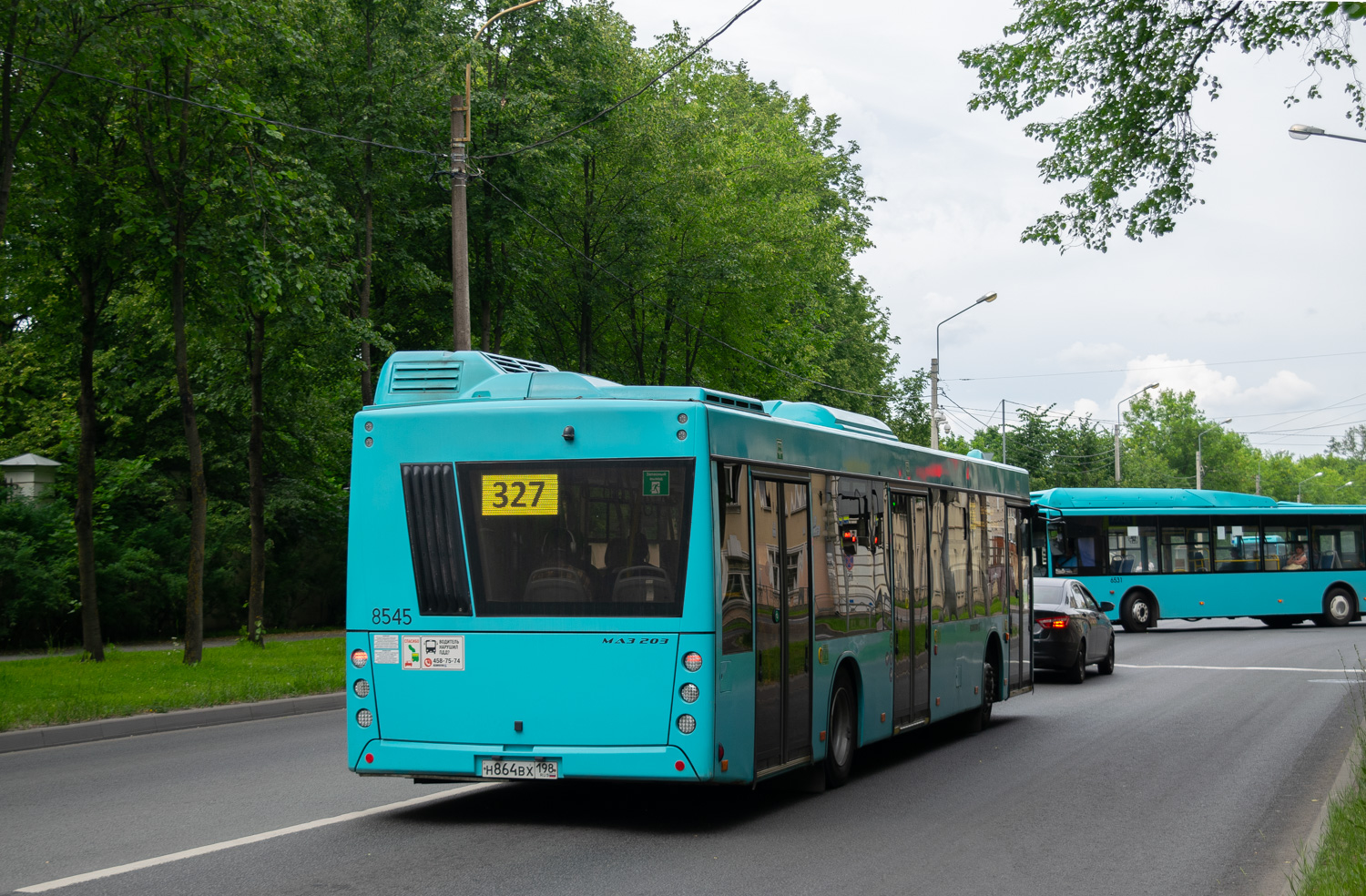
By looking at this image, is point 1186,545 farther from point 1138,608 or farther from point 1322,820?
point 1322,820

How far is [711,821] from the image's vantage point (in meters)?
8.80

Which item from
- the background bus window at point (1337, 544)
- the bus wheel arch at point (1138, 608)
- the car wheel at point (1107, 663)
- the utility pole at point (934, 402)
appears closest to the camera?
the car wheel at point (1107, 663)

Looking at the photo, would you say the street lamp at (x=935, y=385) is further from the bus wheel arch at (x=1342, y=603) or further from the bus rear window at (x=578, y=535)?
the bus rear window at (x=578, y=535)

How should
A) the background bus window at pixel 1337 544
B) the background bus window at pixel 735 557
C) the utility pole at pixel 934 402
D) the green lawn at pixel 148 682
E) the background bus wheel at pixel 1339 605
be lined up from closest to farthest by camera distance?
1. the background bus window at pixel 735 557
2. the green lawn at pixel 148 682
3. the background bus window at pixel 1337 544
4. the background bus wheel at pixel 1339 605
5. the utility pole at pixel 934 402

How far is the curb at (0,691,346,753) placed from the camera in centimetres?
1310

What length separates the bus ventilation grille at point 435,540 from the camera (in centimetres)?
860

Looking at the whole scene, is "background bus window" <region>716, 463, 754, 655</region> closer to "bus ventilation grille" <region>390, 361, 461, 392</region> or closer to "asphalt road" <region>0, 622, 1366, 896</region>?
"asphalt road" <region>0, 622, 1366, 896</region>

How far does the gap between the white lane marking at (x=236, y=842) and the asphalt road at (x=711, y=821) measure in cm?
7

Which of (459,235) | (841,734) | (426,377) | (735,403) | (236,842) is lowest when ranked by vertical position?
(236,842)

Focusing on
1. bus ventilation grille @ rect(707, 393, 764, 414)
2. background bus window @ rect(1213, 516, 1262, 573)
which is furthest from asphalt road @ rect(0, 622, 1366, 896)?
Answer: background bus window @ rect(1213, 516, 1262, 573)

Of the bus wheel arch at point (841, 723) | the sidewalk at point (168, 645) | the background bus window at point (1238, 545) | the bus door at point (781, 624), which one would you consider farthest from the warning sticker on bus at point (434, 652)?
the background bus window at point (1238, 545)

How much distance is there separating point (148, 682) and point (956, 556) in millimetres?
10020

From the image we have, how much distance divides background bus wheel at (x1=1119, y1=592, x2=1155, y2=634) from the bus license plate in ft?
89.7

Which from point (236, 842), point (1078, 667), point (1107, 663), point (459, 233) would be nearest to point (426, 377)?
point (236, 842)
